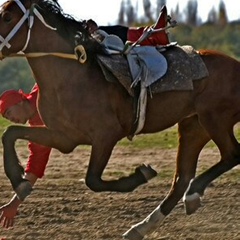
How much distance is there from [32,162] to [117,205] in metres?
1.50

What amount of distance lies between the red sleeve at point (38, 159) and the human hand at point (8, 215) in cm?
45

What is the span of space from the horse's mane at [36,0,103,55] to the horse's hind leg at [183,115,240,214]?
1.38 m

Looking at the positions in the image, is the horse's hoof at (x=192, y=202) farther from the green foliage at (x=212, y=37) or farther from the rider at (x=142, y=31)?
the green foliage at (x=212, y=37)

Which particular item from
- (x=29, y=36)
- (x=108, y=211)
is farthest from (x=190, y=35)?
(x=29, y=36)

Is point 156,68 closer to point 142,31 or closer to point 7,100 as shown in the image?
point 142,31

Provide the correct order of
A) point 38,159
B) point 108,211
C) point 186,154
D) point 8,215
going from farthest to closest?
point 108,211 → point 186,154 → point 38,159 → point 8,215

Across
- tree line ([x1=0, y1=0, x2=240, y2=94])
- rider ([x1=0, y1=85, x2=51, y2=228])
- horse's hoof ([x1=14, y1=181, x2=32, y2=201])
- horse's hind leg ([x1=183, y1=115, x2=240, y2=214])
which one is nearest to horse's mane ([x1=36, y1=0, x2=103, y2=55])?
rider ([x1=0, y1=85, x2=51, y2=228])

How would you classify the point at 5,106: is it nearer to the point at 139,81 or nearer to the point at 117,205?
the point at 139,81

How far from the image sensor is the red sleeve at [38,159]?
980cm

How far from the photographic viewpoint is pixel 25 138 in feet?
29.5

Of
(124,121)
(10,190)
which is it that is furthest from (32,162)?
(10,190)

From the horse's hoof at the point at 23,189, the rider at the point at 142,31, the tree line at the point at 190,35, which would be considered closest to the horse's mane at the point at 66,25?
the rider at the point at 142,31

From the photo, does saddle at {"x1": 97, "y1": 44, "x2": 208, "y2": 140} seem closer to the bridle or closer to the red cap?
the bridle

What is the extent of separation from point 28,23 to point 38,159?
5.33ft
